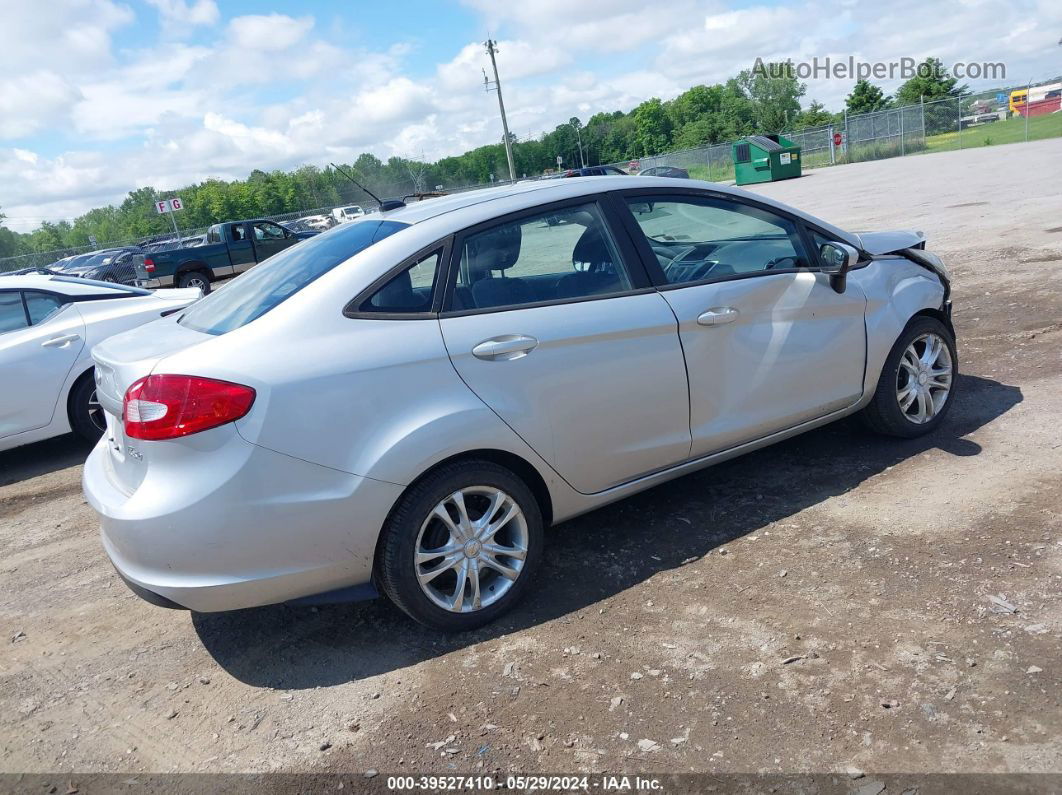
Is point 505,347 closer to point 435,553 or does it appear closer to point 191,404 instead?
point 435,553

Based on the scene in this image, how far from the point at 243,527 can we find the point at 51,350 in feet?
15.0

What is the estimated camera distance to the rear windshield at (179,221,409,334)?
3486mm

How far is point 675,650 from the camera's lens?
3.28 meters

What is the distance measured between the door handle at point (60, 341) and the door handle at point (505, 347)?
4.75m

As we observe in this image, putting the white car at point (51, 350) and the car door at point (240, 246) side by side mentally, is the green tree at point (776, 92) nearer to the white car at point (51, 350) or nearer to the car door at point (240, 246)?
the car door at point (240, 246)

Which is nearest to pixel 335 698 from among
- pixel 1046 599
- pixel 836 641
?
pixel 836 641

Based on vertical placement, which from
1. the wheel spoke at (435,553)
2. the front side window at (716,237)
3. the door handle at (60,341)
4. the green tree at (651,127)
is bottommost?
the wheel spoke at (435,553)

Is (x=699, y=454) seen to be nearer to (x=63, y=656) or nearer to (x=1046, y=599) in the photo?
(x=1046, y=599)

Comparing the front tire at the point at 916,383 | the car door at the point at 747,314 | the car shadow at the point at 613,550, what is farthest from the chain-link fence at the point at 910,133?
the car door at the point at 747,314

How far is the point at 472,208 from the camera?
3.81 meters

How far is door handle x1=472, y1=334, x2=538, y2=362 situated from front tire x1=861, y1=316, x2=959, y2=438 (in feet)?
7.58

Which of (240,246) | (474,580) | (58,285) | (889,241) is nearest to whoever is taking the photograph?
(474,580)

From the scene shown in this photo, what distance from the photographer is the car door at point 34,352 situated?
652cm

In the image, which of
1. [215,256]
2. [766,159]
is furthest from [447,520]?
[766,159]
